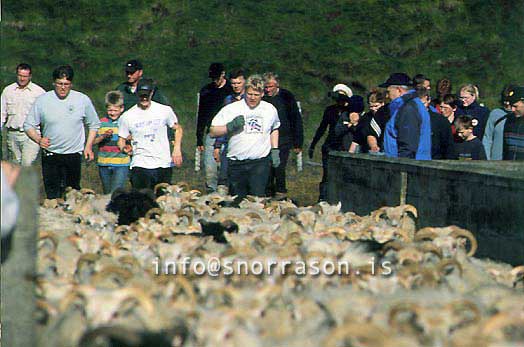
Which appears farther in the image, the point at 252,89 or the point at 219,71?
the point at 219,71

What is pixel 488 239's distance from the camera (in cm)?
1027

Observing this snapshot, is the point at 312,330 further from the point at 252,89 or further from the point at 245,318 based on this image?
the point at 252,89

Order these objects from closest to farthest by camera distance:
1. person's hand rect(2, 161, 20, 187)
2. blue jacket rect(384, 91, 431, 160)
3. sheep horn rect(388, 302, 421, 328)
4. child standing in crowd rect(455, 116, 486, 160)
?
sheep horn rect(388, 302, 421, 328), person's hand rect(2, 161, 20, 187), blue jacket rect(384, 91, 431, 160), child standing in crowd rect(455, 116, 486, 160)

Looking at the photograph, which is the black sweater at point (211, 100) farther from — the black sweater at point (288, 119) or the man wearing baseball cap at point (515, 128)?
the man wearing baseball cap at point (515, 128)

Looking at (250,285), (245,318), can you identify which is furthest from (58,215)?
(245,318)

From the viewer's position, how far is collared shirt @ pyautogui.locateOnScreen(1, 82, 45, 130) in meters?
17.5

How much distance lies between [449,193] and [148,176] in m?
4.23

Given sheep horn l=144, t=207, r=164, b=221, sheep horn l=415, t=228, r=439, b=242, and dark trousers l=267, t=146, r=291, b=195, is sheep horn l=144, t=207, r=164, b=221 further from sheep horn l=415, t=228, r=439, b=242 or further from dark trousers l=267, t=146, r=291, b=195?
dark trousers l=267, t=146, r=291, b=195

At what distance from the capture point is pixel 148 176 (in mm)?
14031

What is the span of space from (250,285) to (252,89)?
24.2 ft

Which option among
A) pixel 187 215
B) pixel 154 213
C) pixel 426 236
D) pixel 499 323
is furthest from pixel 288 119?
pixel 499 323

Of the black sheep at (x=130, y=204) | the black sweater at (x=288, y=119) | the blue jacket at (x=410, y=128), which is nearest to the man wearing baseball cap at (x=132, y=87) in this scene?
the black sweater at (x=288, y=119)

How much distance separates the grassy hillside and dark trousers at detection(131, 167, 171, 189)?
638 inches

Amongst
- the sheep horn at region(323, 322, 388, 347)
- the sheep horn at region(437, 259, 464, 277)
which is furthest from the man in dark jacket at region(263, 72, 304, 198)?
the sheep horn at region(323, 322, 388, 347)
